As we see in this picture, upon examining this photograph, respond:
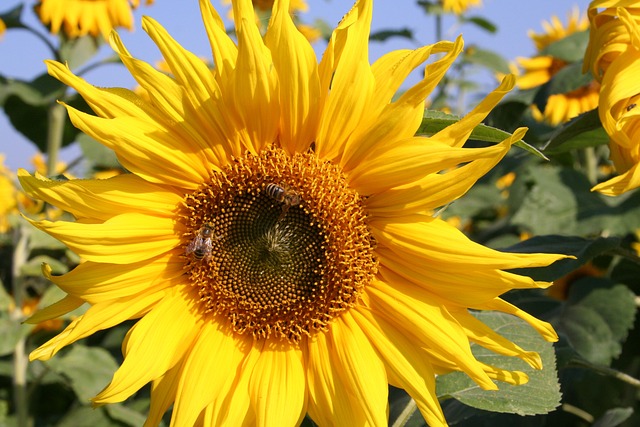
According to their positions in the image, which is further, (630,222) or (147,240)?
(630,222)

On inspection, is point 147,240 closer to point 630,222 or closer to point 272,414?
point 272,414

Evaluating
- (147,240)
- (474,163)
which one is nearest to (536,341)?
(474,163)

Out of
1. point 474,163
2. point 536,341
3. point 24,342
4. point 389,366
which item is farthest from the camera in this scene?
point 24,342

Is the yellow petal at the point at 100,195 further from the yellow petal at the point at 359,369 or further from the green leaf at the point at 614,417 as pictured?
the green leaf at the point at 614,417

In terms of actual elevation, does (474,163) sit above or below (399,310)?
above

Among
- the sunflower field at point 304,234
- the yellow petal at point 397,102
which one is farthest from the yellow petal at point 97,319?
the yellow petal at point 397,102

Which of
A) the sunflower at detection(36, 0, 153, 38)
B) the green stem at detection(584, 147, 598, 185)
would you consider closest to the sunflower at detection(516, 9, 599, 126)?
the green stem at detection(584, 147, 598, 185)
